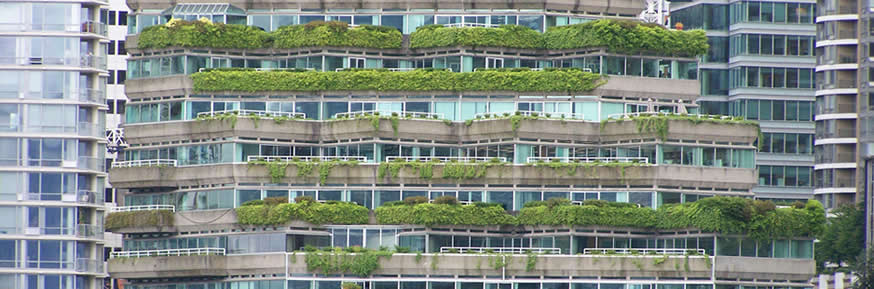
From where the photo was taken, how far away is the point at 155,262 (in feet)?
559

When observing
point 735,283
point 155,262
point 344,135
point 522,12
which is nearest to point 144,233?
point 155,262

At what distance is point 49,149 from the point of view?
192 m

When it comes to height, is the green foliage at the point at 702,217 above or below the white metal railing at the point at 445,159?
below

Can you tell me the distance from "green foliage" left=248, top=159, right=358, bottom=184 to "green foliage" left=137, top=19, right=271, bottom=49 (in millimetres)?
10489

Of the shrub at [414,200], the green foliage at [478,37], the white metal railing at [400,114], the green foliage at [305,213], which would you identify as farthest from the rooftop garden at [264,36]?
the shrub at [414,200]

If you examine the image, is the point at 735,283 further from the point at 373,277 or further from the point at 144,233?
the point at 144,233

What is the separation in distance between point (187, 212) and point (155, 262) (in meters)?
4.26

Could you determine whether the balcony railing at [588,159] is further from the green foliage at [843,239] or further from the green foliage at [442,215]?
the green foliage at [843,239]

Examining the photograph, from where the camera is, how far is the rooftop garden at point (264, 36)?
570 ft

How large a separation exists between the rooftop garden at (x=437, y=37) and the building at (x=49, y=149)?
19.5m

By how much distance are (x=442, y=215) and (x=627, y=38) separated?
19173 mm

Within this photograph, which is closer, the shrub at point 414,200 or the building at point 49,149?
the shrub at point 414,200

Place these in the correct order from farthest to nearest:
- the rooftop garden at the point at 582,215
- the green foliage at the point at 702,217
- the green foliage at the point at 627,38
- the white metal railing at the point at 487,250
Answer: the green foliage at the point at 627,38, the white metal railing at the point at 487,250, the rooftop garden at the point at 582,215, the green foliage at the point at 702,217

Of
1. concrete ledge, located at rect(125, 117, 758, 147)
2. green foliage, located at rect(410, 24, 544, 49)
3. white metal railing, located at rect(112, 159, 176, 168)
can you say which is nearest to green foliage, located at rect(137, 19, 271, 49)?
concrete ledge, located at rect(125, 117, 758, 147)
